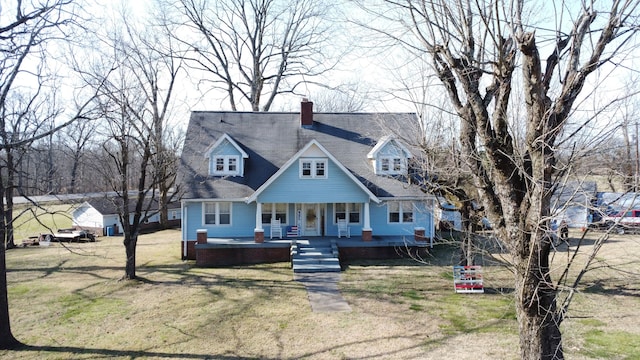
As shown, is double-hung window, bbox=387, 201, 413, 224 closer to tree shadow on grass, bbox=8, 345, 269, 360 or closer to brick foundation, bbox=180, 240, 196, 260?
brick foundation, bbox=180, 240, 196, 260

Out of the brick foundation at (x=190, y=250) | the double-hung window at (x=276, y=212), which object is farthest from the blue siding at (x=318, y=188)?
the brick foundation at (x=190, y=250)

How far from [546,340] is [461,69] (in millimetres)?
4066

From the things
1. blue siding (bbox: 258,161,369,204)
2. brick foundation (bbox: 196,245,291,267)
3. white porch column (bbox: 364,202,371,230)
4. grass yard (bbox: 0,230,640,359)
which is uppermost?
blue siding (bbox: 258,161,369,204)

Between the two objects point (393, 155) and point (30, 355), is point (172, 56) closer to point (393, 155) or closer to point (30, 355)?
point (393, 155)

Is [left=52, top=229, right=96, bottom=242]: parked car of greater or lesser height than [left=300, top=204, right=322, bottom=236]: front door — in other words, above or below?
below

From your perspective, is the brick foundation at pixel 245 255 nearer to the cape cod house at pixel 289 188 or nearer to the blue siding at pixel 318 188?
the cape cod house at pixel 289 188

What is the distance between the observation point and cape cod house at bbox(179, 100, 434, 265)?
2053 cm

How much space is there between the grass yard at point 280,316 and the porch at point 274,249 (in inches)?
41.4

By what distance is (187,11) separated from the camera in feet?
115

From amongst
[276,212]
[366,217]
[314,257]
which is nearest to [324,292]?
[314,257]

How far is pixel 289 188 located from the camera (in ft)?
68.6

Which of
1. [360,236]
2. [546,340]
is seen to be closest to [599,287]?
[360,236]

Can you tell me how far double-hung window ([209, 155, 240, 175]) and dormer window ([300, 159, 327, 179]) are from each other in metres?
3.67

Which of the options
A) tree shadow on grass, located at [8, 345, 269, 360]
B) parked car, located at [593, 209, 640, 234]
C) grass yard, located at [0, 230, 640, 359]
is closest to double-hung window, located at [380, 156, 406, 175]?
grass yard, located at [0, 230, 640, 359]
